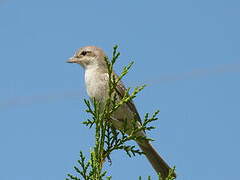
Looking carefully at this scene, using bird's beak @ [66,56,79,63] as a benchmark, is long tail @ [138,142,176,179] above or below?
below

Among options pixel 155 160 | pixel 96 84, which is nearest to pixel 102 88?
pixel 96 84

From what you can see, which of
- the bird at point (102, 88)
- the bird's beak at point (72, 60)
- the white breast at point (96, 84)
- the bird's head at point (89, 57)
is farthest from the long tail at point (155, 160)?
the bird's beak at point (72, 60)

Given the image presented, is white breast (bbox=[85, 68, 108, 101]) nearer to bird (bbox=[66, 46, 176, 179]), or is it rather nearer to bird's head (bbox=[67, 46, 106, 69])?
bird (bbox=[66, 46, 176, 179])

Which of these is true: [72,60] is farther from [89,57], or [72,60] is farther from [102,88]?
[102,88]

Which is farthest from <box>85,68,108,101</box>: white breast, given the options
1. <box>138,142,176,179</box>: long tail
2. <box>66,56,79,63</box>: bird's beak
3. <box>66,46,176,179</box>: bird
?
<box>138,142,176,179</box>: long tail

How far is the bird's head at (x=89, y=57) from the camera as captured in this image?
25.1 feet

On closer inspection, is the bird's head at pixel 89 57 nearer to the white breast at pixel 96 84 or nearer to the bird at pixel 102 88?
the bird at pixel 102 88

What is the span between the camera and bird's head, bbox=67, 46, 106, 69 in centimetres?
766

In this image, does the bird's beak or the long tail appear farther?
the bird's beak

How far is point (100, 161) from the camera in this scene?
4.53 metres

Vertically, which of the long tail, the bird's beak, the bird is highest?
the bird's beak

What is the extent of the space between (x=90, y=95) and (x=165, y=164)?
54.6 inches

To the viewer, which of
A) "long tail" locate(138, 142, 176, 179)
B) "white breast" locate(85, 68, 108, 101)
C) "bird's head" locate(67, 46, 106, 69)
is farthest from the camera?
"bird's head" locate(67, 46, 106, 69)

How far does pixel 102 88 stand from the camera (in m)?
6.94
